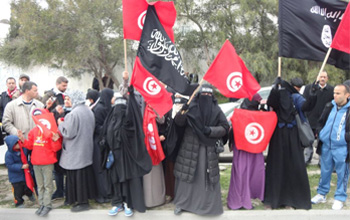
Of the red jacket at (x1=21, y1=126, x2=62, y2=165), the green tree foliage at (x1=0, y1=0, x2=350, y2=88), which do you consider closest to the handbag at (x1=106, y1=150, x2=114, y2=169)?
the red jacket at (x1=21, y1=126, x2=62, y2=165)

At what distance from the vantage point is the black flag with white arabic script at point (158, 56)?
14.5 ft

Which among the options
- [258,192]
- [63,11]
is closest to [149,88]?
[258,192]

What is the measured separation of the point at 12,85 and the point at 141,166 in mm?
3685

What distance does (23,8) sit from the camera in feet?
62.2

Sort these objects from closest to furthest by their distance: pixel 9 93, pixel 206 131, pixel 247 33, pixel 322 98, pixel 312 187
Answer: pixel 206 131 < pixel 312 187 < pixel 9 93 < pixel 322 98 < pixel 247 33

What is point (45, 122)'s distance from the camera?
4707 mm

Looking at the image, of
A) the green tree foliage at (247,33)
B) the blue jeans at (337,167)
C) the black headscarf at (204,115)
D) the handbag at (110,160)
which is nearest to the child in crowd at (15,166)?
the handbag at (110,160)

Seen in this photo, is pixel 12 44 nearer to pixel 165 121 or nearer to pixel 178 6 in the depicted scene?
pixel 178 6

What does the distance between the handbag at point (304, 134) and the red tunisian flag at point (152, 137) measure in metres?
2.00

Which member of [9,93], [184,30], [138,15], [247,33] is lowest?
[9,93]

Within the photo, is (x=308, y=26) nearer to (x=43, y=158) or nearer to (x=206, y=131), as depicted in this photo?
(x=206, y=131)

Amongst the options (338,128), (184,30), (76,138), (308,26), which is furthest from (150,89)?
(184,30)

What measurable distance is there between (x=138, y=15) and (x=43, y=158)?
2437mm

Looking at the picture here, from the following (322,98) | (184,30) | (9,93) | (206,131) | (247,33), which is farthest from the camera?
(184,30)
